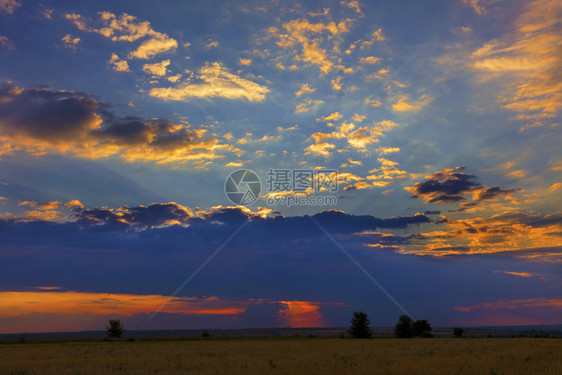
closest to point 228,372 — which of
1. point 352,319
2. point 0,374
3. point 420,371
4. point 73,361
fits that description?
point 420,371

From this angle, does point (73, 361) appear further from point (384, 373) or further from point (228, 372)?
point (384, 373)

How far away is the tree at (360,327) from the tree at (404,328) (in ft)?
37.9

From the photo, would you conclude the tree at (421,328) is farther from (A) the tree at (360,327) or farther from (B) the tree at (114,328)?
(B) the tree at (114,328)

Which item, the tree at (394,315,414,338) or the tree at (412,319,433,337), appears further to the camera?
the tree at (412,319,433,337)

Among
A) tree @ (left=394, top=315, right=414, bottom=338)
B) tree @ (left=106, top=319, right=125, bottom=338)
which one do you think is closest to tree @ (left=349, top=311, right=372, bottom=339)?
tree @ (left=394, top=315, right=414, bottom=338)

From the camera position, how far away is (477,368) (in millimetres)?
27703

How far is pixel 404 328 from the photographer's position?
134250 millimetres

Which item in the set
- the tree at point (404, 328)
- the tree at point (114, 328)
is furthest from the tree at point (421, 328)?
the tree at point (114, 328)

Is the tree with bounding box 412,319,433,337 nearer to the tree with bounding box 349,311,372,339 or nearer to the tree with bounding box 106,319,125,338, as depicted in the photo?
the tree with bounding box 349,311,372,339

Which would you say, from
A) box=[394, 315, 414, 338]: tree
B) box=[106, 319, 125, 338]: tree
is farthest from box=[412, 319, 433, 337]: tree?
box=[106, 319, 125, 338]: tree

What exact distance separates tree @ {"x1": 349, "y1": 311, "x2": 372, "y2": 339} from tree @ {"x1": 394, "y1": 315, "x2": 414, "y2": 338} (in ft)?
37.9

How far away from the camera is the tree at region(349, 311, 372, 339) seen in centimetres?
12912

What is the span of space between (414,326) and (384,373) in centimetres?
12455

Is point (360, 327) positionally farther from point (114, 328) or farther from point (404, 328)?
point (114, 328)
